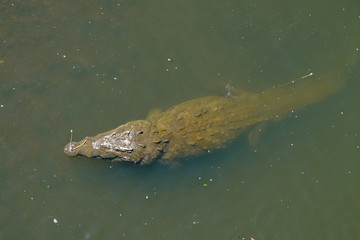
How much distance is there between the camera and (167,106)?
8547 mm

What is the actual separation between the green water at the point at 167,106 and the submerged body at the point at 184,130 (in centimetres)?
44

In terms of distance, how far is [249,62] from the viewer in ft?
29.0

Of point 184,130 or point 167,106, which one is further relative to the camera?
point 167,106

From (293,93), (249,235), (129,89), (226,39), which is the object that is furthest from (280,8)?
(249,235)

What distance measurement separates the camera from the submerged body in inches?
303

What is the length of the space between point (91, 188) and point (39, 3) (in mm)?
4840

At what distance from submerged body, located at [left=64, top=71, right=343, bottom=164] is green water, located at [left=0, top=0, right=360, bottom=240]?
44 centimetres

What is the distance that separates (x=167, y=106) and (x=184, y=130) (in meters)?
1.17

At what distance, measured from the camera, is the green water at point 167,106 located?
8.16m

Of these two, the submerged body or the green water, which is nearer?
the submerged body

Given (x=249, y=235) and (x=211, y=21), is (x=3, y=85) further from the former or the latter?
(x=249, y=235)

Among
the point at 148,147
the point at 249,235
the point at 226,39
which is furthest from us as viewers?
the point at 226,39

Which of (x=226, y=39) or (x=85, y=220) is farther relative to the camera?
(x=226, y=39)

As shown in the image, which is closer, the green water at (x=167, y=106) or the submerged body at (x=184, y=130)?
the submerged body at (x=184, y=130)
